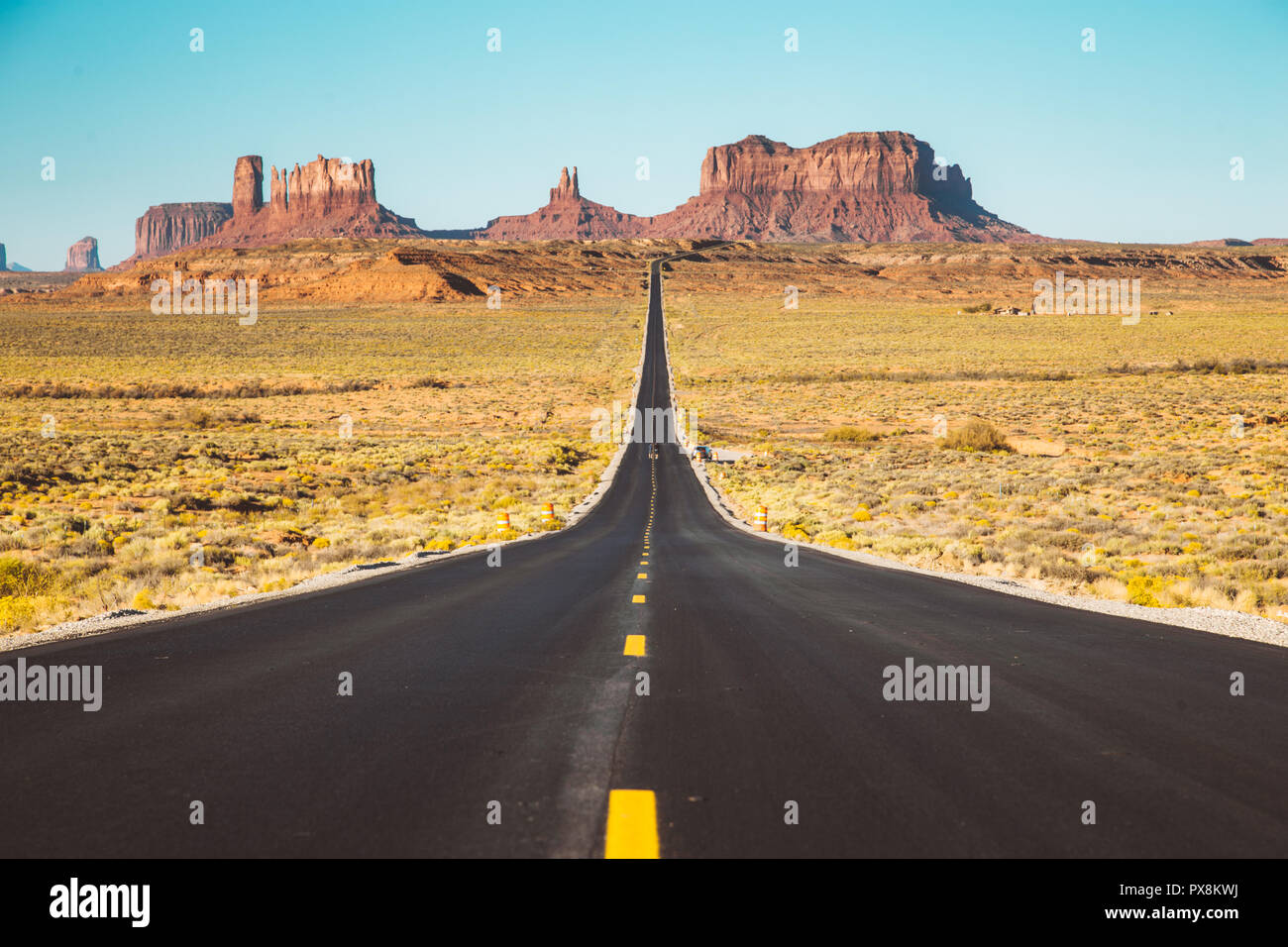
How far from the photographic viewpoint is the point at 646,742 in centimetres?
500

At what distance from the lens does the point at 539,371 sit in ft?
268

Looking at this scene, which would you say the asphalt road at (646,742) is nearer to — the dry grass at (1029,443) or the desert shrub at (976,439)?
the dry grass at (1029,443)

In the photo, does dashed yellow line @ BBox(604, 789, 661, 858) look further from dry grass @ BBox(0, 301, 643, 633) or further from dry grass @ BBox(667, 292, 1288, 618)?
dry grass @ BBox(667, 292, 1288, 618)

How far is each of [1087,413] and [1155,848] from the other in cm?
5417

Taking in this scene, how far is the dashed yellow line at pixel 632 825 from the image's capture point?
11.8 ft

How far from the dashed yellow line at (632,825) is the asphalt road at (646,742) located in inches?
0.7

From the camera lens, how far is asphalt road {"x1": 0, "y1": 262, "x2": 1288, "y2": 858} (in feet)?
12.5

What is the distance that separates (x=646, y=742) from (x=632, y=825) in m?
1.17

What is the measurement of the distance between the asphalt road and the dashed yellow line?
0.7 inches

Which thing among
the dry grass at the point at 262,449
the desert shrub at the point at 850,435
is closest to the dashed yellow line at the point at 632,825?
the dry grass at the point at 262,449

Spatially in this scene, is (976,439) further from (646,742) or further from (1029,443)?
(646,742)

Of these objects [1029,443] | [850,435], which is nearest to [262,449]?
[850,435]
